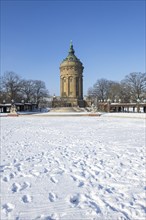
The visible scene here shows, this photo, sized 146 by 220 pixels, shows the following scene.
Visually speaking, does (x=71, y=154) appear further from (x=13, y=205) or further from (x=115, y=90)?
(x=115, y=90)

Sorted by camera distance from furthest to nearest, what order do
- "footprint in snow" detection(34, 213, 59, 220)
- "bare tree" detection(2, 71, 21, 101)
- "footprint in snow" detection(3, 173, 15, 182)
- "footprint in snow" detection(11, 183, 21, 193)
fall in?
"bare tree" detection(2, 71, 21, 101) → "footprint in snow" detection(3, 173, 15, 182) → "footprint in snow" detection(11, 183, 21, 193) → "footprint in snow" detection(34, 213, 59, 220)

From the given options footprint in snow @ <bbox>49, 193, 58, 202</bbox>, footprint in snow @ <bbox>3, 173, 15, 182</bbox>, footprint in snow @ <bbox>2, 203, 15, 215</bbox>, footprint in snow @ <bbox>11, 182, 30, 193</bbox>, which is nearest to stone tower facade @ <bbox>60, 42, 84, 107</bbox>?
footprint in snow @ <bbox>3, 173, 15, 182</bbox>

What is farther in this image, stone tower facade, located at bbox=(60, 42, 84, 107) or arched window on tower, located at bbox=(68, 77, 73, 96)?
arched window on tower, located at bbox=(68, 77, 73, 96)

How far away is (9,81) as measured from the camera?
217 feet

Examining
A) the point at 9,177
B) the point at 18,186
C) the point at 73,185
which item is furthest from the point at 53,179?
the point at 9,177

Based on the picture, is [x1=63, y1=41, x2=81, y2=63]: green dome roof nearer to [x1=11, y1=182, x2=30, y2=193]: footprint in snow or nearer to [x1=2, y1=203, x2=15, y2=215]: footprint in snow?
[x1=11, y1=182, x2=30, y2=193]: footprint in snow

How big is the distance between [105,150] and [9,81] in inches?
2423

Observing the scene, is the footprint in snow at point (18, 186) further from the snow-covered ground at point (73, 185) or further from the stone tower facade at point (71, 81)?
the stone tower facade at point (71, 81)

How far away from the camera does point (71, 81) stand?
73.7 metres

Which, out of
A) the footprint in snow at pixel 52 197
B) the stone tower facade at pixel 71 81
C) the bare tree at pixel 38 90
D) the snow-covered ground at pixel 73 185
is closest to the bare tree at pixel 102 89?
the stone tower facade at pixel 71 81

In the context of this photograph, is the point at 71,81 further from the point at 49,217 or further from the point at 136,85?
the point at 49,217

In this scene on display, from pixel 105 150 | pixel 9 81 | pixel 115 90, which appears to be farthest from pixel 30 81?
pixel 105 150

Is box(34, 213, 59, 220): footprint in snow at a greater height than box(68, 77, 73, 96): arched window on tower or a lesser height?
lesser

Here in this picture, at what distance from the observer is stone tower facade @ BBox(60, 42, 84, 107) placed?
240ft
